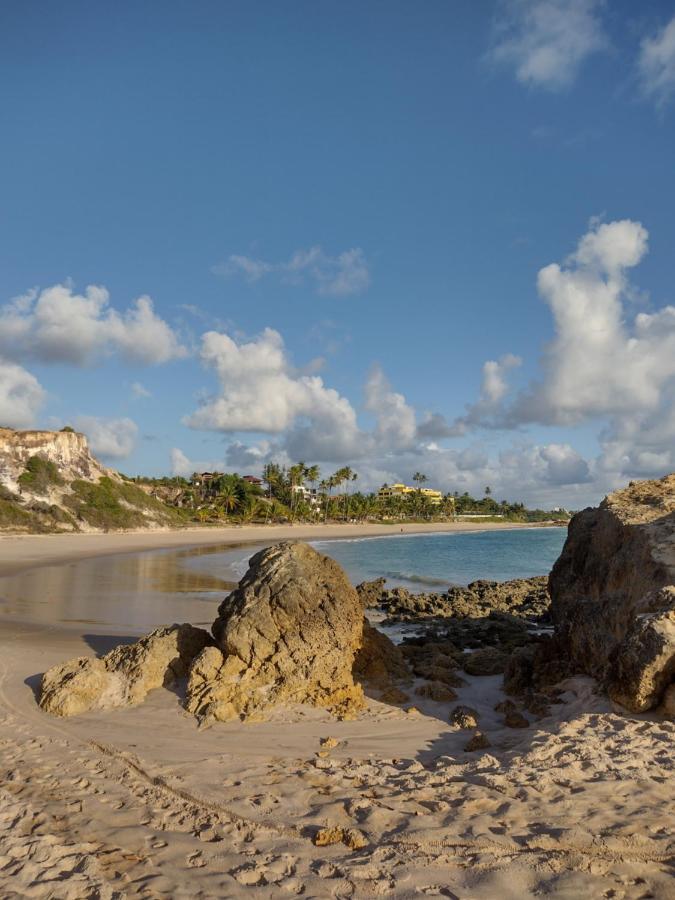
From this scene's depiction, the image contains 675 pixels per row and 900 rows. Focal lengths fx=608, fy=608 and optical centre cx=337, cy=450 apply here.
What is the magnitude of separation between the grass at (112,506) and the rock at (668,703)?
5453 cm

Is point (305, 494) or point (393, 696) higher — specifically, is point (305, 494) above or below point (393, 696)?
above

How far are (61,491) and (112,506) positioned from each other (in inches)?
193

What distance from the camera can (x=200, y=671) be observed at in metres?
8.80

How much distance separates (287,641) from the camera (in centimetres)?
917

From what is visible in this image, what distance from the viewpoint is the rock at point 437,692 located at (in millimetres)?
9398

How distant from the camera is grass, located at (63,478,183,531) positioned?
5581 cm

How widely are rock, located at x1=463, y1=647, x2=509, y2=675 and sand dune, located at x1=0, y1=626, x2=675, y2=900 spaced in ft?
10.5

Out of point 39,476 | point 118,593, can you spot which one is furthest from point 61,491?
point 118,593

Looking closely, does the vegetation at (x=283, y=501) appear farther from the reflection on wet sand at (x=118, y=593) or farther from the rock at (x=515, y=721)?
the rock at (x=515, y=721)

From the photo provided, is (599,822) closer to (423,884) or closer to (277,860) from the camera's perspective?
(423,884)

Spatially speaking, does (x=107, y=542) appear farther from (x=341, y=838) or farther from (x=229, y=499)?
(x=229, y=499)

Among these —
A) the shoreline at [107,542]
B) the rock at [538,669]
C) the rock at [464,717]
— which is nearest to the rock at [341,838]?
the rock at [464,717]

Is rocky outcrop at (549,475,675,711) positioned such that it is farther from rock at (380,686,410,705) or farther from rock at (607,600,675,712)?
rock at (380,686,410,705)

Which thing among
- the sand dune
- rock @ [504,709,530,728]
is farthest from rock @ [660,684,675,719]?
rock @ [504,709,530,728]
